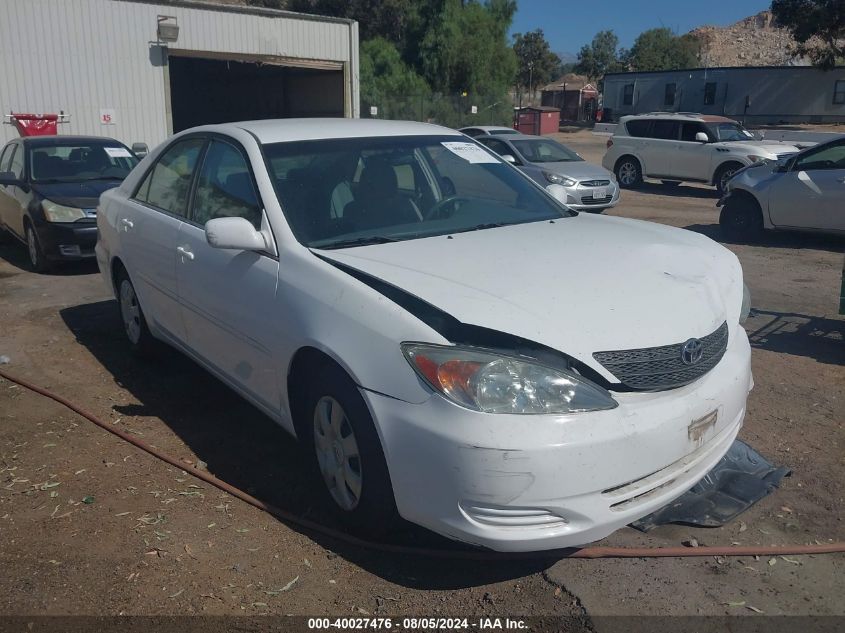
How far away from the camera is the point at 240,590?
10.0 feet

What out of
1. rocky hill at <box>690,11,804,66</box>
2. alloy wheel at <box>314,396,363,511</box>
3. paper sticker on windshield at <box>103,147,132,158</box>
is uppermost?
rocky hill at <box>690,11,804,66</box>

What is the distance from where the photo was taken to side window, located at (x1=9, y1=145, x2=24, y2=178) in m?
9.74

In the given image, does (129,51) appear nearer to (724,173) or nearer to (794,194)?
(724,173)

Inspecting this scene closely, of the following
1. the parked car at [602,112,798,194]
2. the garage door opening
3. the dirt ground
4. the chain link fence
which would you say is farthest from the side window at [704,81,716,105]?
the dirt ground

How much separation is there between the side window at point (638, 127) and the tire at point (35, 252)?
553 inches

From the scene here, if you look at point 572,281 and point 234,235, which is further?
point 234,235

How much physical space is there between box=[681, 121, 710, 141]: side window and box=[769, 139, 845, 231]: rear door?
7335mm

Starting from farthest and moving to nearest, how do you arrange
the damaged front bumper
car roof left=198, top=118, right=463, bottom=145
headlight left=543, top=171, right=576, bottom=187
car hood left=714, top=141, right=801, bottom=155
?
car hood left=714, top=141, right=801, bottom=155 < headlight left=543, top=171, right=576, bottom=187 < car roof left=198, top=118, right=463, bottom=145 < the damaged front bumper

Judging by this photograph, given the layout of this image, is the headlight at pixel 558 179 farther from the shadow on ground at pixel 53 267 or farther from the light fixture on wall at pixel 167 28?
the light fixture on wall at pixel 167 28

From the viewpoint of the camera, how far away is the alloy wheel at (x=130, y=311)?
550 centimetres

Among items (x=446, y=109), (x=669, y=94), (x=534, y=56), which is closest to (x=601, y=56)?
(x=534, y=56)

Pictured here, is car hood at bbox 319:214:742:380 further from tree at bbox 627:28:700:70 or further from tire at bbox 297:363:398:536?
tree at bbox 627:28:700:70

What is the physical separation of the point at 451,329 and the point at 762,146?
15.9 m

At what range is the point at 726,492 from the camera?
371 cm
